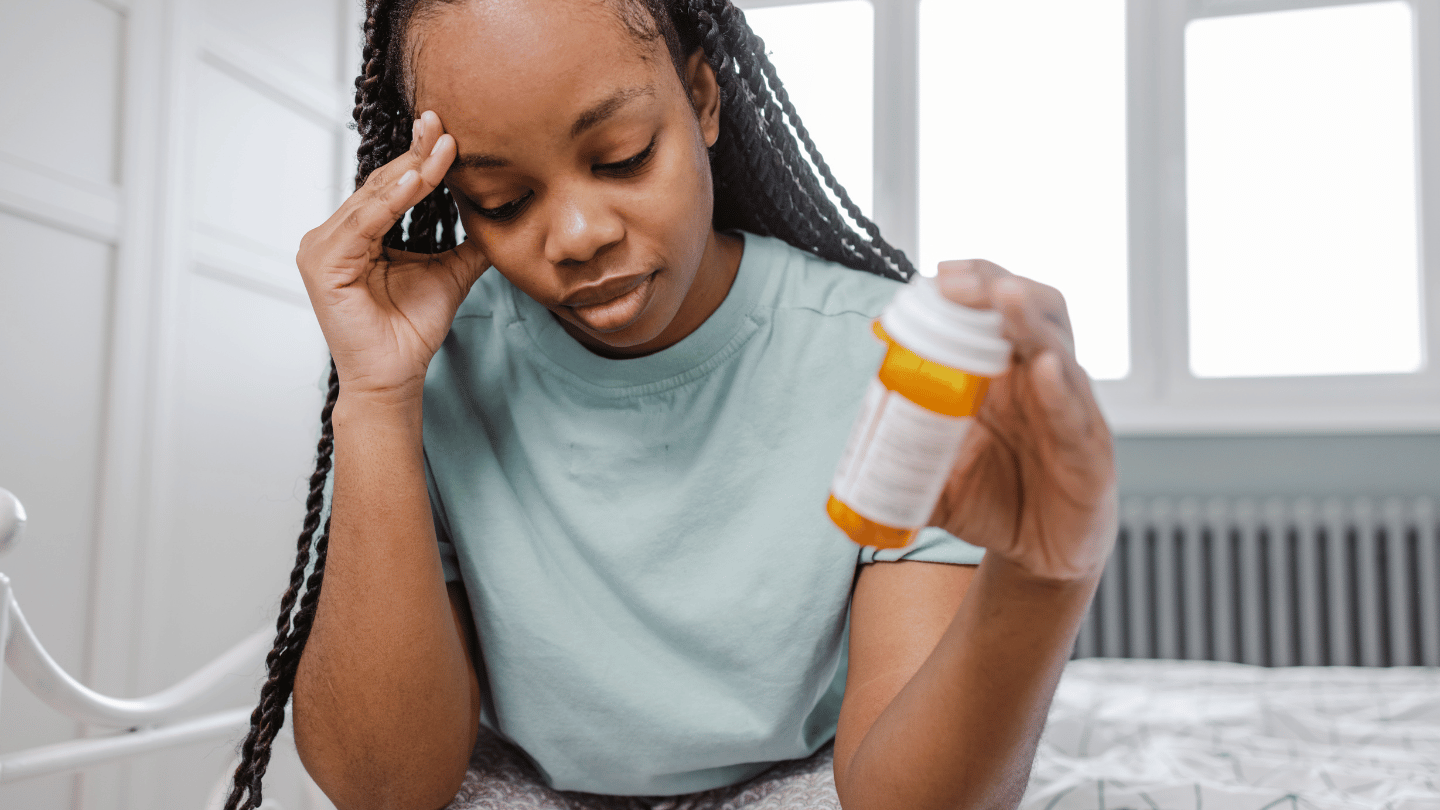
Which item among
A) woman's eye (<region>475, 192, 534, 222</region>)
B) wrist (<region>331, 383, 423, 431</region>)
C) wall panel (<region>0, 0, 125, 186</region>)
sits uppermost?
wall panel (<region>0, 0, 125, 186</region>)

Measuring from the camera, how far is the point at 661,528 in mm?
868

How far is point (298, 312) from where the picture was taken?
2.47 m

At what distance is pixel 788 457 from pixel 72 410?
1.59m

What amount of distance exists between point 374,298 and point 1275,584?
2.76m

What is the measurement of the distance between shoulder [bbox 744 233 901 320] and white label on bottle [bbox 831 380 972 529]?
1.53ft

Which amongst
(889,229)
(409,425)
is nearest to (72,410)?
(409,425)

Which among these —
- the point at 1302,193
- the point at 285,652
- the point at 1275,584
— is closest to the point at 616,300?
the point at 285,652

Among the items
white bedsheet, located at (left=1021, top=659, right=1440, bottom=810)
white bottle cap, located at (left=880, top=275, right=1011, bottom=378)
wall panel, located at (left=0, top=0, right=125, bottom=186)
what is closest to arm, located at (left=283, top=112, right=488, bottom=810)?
white bottle cap, located at (left=880, top=275, right=1011, bottom=378)

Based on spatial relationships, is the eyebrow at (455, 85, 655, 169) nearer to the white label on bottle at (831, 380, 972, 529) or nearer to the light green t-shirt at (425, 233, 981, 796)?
the light green t-shirt at (425, 233, 981, 796)

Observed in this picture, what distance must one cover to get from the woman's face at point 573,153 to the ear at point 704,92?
0.06 meters

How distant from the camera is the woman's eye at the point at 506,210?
2.52 ft

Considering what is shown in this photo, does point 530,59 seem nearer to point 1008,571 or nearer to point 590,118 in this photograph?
point 590,118

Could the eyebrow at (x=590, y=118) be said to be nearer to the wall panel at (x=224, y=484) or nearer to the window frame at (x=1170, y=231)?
the wall panel at (x=224, y=484)

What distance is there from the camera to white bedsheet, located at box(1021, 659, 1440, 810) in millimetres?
1021
